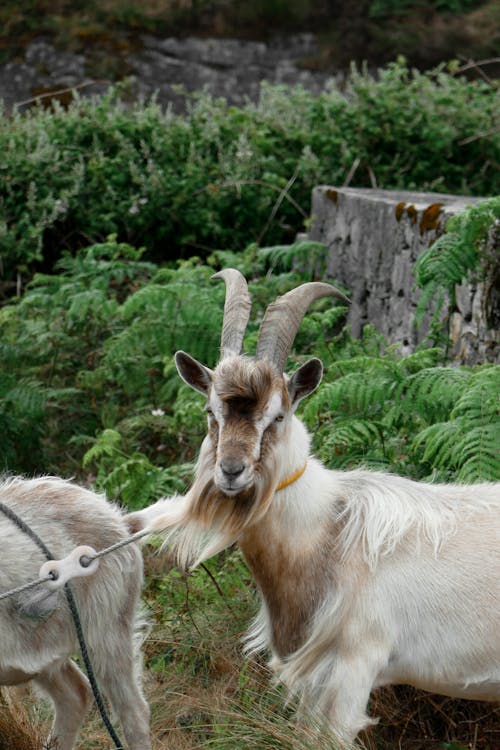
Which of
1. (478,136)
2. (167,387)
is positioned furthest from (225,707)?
(478,136)

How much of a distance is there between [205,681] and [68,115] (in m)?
8.26

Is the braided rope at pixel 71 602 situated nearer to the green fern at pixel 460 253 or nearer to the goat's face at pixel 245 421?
the goat's face at pixel 245 421

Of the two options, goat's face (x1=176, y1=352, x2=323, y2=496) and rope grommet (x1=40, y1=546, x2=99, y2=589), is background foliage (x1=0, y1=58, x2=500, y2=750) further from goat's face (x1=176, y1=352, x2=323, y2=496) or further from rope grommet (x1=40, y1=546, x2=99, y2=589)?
goat's face (x1=176, y1=352, x2=323, y2=496)

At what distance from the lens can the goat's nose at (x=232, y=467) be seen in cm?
364

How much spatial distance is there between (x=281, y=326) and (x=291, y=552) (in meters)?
0.86

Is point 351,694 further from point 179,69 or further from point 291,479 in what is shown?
point 179,69

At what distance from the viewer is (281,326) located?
3980 mm

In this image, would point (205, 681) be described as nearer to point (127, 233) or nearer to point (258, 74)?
point (127, 233)

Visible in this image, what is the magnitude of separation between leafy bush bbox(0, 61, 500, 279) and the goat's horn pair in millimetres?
6619

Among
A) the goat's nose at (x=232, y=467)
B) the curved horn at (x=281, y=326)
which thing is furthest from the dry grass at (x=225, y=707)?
the curved horn at (x=281, y=326)

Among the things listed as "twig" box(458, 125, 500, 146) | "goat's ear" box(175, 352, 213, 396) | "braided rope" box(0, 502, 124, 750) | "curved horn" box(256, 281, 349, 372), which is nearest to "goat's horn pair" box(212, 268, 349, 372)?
"curved horn" box(256, 281, 349, 372)

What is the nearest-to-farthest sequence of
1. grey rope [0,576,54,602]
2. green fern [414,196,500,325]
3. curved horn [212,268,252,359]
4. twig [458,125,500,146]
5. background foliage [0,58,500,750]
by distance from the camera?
1. grey rope [0,576,54,602]
2. curved horn [212,268,252,359]
3. background foliage [0,58,500,750]
4. green fern [414,196,500,325]
5. twig [458,125,500,146]

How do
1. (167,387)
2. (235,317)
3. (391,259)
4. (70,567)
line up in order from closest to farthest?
(70,567)
(235,317)
(167,387)
(391,259)

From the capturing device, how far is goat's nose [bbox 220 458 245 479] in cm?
364
